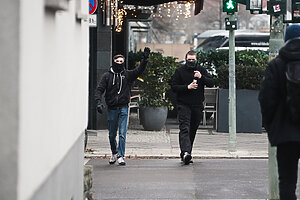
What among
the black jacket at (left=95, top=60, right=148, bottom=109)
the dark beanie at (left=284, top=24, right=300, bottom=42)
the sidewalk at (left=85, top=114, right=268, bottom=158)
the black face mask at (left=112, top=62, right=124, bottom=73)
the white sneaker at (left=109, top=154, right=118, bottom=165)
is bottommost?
the sidewalk at (left=85, top=114, right=268, bottom=158)

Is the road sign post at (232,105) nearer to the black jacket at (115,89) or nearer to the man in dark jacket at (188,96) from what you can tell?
the man in dark jacket at (188,96)

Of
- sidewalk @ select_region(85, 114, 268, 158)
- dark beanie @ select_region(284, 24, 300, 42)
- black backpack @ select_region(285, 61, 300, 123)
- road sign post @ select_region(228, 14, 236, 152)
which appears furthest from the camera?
road sign post @ select_region(228, 14, 236, 152)

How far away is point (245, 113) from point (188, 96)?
5.37m

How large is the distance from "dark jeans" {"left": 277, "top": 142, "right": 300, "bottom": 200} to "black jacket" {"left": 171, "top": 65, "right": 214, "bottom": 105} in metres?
5.91

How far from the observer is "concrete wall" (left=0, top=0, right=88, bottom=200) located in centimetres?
354

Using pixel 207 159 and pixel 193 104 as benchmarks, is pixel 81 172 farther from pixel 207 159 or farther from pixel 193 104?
pixel 207 159

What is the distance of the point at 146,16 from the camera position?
23.3 metres

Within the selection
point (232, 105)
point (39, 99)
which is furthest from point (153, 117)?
point (39, 99)

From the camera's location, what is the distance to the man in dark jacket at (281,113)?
6.03 meters

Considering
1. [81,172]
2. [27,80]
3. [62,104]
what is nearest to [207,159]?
[81,172]

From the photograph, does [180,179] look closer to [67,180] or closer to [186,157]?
[186,157]

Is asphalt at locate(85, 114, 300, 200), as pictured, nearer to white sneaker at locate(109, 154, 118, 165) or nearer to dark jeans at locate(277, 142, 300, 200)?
white sneaker at locate(109, 154, 118, 165)

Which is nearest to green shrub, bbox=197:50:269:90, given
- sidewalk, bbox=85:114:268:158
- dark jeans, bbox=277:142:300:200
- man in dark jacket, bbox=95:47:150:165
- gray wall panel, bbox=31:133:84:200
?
sidewalk, bbox=85:114:268:158

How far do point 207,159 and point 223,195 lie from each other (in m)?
4.03
